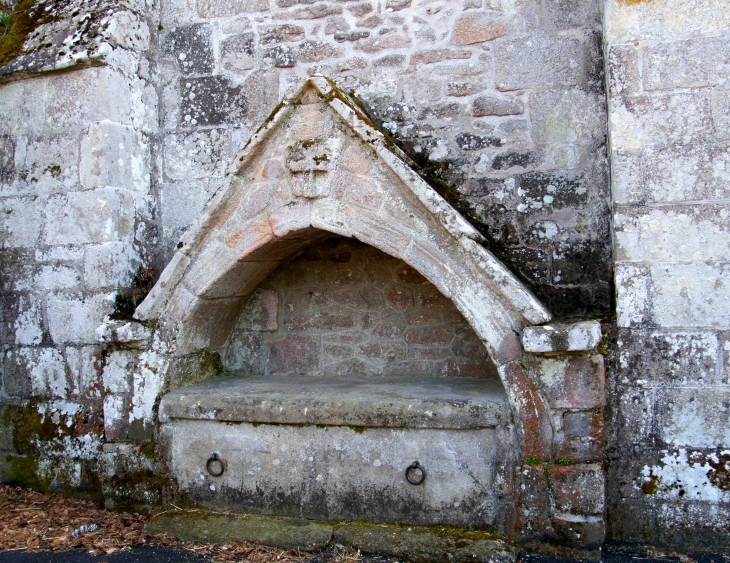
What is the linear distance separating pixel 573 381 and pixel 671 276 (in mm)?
714

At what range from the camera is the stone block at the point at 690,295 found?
3.15 m

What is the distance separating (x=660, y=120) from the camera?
10.7 ft

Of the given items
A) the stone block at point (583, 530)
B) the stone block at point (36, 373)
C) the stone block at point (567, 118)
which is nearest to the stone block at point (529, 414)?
the stone block at point (583, 530)

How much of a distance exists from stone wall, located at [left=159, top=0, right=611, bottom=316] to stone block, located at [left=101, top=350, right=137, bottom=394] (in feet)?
2.95

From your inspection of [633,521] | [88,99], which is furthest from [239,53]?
[633,521]

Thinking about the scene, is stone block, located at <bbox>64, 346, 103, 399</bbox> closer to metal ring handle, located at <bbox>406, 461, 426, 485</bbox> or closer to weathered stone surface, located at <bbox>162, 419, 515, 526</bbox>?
weathered stone surface, located at <bbox>162, 419, 515, 526</bbox>

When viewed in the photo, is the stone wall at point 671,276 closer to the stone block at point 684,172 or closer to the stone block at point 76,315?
the stone block at point 684,172

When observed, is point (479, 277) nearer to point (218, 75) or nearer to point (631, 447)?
point (631, 447)

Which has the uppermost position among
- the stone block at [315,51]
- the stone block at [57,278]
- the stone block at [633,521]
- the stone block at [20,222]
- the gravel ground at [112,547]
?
the stone block at [315,51]

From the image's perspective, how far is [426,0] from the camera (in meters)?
4.14

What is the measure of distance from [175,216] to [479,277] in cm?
228

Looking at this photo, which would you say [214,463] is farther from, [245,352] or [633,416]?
[633,416]

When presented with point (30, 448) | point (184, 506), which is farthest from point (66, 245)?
point (184, 506)

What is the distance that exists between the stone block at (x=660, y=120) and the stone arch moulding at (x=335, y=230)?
0.92 metres
